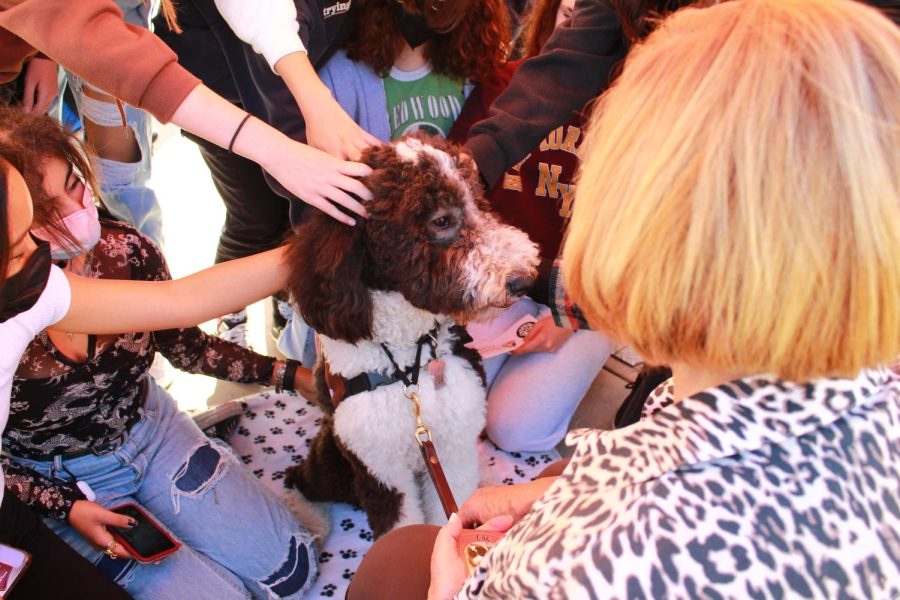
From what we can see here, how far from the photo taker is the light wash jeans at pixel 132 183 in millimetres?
2131

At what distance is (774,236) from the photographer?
19.4 inches

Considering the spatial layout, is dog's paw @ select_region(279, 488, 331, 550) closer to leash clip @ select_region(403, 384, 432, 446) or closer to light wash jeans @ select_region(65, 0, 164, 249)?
leash clip @ select_region(403, 384, 432, 446)

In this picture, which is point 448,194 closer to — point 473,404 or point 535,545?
point 473,404

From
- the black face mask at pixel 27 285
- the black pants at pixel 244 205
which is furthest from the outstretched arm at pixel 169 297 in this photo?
the black pants at pixel 244 205

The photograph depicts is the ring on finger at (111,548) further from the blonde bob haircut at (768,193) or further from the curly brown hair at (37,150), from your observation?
the blonde bob haircut at (768,193)

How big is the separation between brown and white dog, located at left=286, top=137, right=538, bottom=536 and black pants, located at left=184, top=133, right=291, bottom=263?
2.72ft

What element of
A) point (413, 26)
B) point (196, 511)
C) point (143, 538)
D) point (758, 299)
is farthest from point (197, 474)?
point (758, 299)

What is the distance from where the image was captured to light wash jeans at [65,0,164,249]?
2131mm

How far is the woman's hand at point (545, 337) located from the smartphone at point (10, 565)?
52.0 inches

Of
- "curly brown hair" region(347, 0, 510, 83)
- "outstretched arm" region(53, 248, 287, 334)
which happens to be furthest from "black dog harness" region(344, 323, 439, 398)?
"curly brown hair" region(347, 0, 510, 83)

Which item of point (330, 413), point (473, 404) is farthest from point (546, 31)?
point (330, 413)

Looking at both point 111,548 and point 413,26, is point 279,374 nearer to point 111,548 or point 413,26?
point 111,548

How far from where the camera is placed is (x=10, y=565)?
41.9 inches

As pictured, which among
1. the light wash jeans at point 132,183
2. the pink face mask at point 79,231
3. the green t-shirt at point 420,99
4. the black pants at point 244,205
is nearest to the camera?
the pink face mask at point 79,231
